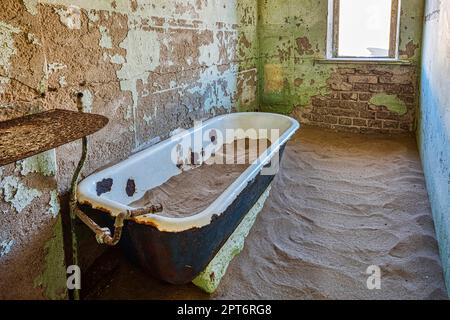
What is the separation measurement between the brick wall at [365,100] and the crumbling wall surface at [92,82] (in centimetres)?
129

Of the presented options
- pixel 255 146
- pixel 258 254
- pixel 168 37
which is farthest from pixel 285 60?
pixel 258 254

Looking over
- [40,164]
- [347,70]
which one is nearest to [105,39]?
[40,164]

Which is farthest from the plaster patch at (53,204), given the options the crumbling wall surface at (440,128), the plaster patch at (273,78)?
the plaster patch at (273,78)

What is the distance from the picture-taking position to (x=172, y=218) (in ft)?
5.20

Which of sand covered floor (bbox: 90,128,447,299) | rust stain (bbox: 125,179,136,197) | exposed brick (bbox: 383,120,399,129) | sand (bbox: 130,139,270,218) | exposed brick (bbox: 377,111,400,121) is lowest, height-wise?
sand covered floor (bbox: 90,128,447,299)

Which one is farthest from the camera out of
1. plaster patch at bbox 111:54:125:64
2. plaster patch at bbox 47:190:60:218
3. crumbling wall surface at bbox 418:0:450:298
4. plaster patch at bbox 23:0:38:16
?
plaster patch at bbox 111:54:125:64

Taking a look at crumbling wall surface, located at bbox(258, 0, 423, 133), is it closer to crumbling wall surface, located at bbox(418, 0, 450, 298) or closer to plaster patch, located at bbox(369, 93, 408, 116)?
plaster patch, located at bbox(369, 93, 408, 116)

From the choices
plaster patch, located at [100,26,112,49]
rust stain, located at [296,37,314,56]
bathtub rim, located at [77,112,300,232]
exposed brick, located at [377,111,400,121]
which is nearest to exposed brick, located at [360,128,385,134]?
exposed brick, located at [377,111,400,121]

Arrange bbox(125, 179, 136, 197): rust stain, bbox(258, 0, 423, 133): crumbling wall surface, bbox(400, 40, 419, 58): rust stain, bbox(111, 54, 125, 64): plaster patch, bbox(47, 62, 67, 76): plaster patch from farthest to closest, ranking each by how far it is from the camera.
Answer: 1. bbox(258, 0, 423, 133): crumbling wall surface
2. bbox(400, 40, 419, 58): rust stain
3. bbox(111, 54, 125, 64): plaster patch
4. bbox(125, 179, 136, 197): rust stain
5. bbox(47, 62, 67, 76): plaster patch

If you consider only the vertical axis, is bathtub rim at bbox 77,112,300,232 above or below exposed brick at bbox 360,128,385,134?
above

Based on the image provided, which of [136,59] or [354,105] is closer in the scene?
[136,59]

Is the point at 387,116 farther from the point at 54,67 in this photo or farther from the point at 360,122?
the point at 54,67

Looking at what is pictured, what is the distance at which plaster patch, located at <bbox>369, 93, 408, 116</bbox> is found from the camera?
13.9ft

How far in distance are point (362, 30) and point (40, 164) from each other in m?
3.91
